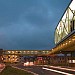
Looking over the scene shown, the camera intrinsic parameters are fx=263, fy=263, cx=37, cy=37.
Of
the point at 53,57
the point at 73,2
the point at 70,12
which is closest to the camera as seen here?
the point at 73,2

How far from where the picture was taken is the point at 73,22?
69.8m

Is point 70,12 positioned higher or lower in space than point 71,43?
higher

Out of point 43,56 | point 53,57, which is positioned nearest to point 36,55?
point 43,56

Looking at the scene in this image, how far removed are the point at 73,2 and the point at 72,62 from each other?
15.7 metres

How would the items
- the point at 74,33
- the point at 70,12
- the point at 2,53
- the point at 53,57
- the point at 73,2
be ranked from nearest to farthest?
1. the point at 74,33
2. the point at 73,2
3. the point at 70,12
4. the point at 53,57
5. the point at 2,53

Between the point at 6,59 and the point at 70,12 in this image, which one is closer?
the point at 70,12

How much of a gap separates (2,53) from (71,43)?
431 feet

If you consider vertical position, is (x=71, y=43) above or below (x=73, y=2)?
below

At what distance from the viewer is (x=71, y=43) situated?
65562 millimetres

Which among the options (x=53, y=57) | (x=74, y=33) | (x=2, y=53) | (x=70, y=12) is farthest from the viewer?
(x=2, y=53)

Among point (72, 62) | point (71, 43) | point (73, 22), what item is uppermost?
point (73, 22)

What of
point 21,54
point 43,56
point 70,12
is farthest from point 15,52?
point 70,12

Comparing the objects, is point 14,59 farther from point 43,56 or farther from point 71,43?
point 71,43

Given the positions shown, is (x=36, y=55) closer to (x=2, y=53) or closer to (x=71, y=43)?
(x=2, y=53)
